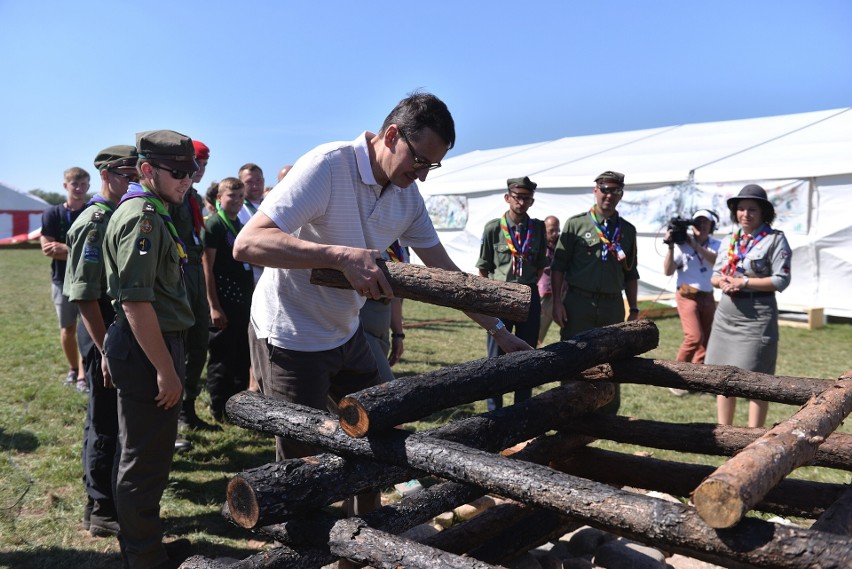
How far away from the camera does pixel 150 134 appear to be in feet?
10.1

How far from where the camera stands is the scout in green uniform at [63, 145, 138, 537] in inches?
139

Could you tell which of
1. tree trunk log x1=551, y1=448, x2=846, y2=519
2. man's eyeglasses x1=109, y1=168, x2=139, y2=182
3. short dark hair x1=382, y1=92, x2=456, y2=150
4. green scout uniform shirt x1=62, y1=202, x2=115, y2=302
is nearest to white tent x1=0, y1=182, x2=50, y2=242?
man's eyeglasses x1=109, y1=168, x2=139, y2=182

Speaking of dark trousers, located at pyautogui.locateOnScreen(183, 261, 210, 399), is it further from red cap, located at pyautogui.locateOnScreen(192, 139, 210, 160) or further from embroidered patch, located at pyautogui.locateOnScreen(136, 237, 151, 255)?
embroidered patch, located at pyautogui.locateOnScreen(136, 237, 151, 255)

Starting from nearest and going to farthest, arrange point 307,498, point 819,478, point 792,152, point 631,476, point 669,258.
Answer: point 307,498
point 631,476
point 819,478
point 669,258
point 792,152

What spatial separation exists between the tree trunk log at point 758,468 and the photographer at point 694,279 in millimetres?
4583

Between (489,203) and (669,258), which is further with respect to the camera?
(489,203)

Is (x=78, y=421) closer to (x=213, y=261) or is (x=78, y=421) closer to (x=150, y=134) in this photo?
(x=213, y=261)

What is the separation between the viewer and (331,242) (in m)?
2.88

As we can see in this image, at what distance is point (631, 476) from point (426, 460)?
64.5 inches

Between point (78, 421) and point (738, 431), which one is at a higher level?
point (738, 431)

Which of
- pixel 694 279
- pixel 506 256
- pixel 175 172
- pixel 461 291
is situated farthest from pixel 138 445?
pixel 694 279

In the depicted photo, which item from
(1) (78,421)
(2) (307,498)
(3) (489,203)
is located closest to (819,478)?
(2) (307,498)

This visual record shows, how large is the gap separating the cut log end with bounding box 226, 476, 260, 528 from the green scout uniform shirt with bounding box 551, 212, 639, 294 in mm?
3954

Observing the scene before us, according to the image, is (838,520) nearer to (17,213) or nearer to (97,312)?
(97,312)
